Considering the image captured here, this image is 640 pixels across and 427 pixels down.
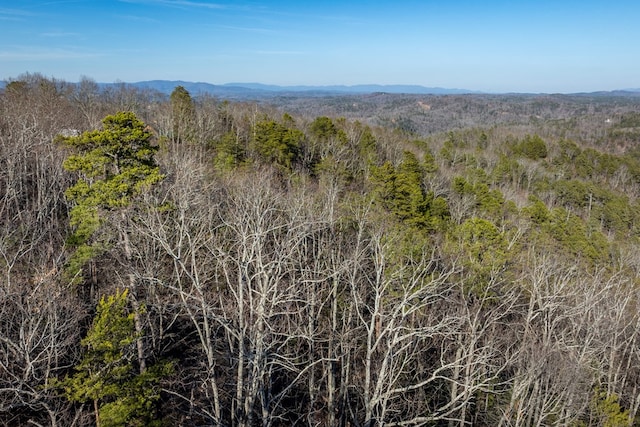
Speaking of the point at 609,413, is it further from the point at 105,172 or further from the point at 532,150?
the point at 532,150

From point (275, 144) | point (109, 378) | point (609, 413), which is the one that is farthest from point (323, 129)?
point (109, 378)

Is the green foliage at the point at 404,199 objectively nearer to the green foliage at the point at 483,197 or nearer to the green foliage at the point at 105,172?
the green foliage at the point at 483,197

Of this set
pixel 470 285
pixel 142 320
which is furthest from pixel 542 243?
pixel 142 320

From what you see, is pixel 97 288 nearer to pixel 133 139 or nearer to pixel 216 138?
pixel 133 139

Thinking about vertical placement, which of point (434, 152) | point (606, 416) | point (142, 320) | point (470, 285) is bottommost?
point (606, 416)

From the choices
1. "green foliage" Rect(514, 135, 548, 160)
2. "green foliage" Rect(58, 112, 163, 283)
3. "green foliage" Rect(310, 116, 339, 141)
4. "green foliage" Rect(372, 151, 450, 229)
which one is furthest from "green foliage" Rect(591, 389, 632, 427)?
"green foliage" Rect(514, 135, 548, 160)

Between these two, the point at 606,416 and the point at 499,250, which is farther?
the point at 499,250

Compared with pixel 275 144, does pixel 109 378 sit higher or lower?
lower
